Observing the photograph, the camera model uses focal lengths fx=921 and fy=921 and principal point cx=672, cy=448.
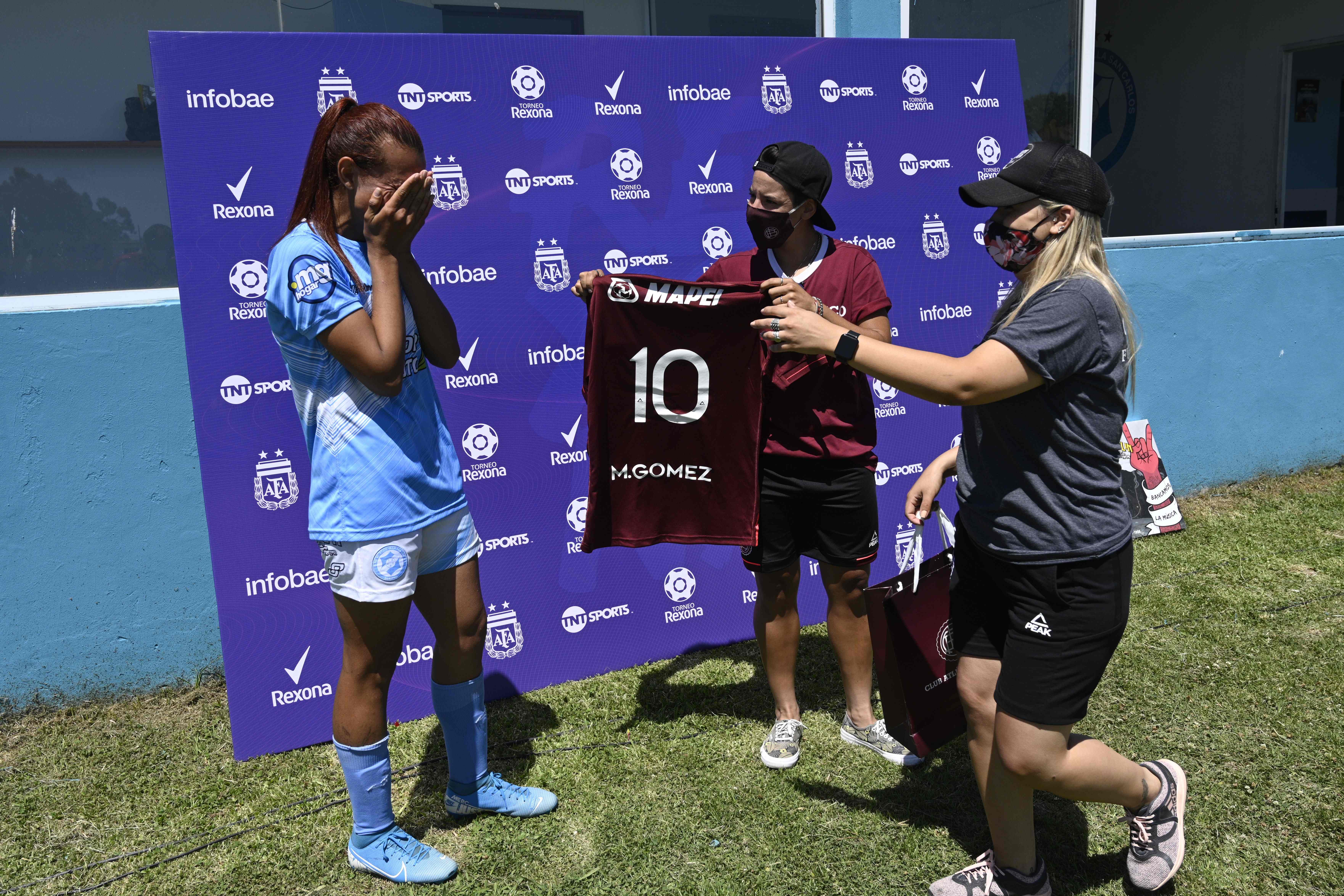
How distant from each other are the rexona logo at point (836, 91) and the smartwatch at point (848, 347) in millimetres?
2375

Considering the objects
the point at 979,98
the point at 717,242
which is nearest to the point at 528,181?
the point at 717,242

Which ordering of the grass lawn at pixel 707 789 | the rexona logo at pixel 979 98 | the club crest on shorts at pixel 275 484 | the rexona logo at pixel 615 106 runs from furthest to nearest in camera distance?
the rexona logo at pixel 979 98, the rexona logo at pixel 615 106, the club crest on shorts at pixel 275 484, the grass lawn at pixel 707 789

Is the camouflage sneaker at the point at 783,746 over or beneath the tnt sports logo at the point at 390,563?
beneath

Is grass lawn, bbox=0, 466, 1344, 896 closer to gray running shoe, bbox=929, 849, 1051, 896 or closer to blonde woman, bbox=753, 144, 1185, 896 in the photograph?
gray running shoe, bbox=929, 849, 1051, 896

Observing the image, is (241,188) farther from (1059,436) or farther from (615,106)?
(1059,436)

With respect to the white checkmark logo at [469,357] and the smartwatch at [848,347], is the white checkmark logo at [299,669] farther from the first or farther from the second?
the smartwatch at [848,347]

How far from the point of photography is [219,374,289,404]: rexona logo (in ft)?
10.4

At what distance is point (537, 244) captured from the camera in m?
3.57

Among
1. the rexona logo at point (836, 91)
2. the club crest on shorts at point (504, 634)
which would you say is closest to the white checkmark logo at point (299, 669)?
the club crest on shorts at point (504, 634)

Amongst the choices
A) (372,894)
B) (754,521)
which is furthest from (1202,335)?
(372,894)

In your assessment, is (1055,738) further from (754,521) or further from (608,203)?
(608,203)

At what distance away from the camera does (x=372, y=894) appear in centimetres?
246

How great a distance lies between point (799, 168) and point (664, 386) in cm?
77

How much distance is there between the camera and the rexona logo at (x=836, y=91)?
4.04 meters
